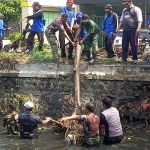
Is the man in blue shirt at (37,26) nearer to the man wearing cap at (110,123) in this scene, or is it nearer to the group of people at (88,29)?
the group of people at (88,29)

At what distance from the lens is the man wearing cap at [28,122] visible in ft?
38.2

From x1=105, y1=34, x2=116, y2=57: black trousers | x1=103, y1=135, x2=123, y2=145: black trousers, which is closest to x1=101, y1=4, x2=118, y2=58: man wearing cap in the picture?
x1=105, y1=34, x2=116, y2=57: black trousers

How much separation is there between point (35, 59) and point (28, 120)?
144 inches

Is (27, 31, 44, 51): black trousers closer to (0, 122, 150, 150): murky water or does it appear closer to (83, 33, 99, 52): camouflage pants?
(83, 33, 99, 52): camouflage pants

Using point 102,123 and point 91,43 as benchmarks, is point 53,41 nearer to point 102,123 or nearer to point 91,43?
point 91,43

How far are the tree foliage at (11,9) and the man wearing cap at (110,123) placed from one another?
21.2 meters

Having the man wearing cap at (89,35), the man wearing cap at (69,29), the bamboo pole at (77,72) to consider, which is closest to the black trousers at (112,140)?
the bamboo pole at (77,72)

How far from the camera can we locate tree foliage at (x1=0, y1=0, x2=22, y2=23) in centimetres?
3084

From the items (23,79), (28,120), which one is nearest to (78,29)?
(23,79)

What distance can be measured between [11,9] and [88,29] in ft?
58.9

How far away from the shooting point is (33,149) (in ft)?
36.9

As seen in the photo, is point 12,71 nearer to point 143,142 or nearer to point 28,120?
point 28,120

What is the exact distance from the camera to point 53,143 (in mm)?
11898

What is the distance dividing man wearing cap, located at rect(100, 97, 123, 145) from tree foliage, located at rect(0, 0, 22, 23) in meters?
21.2
